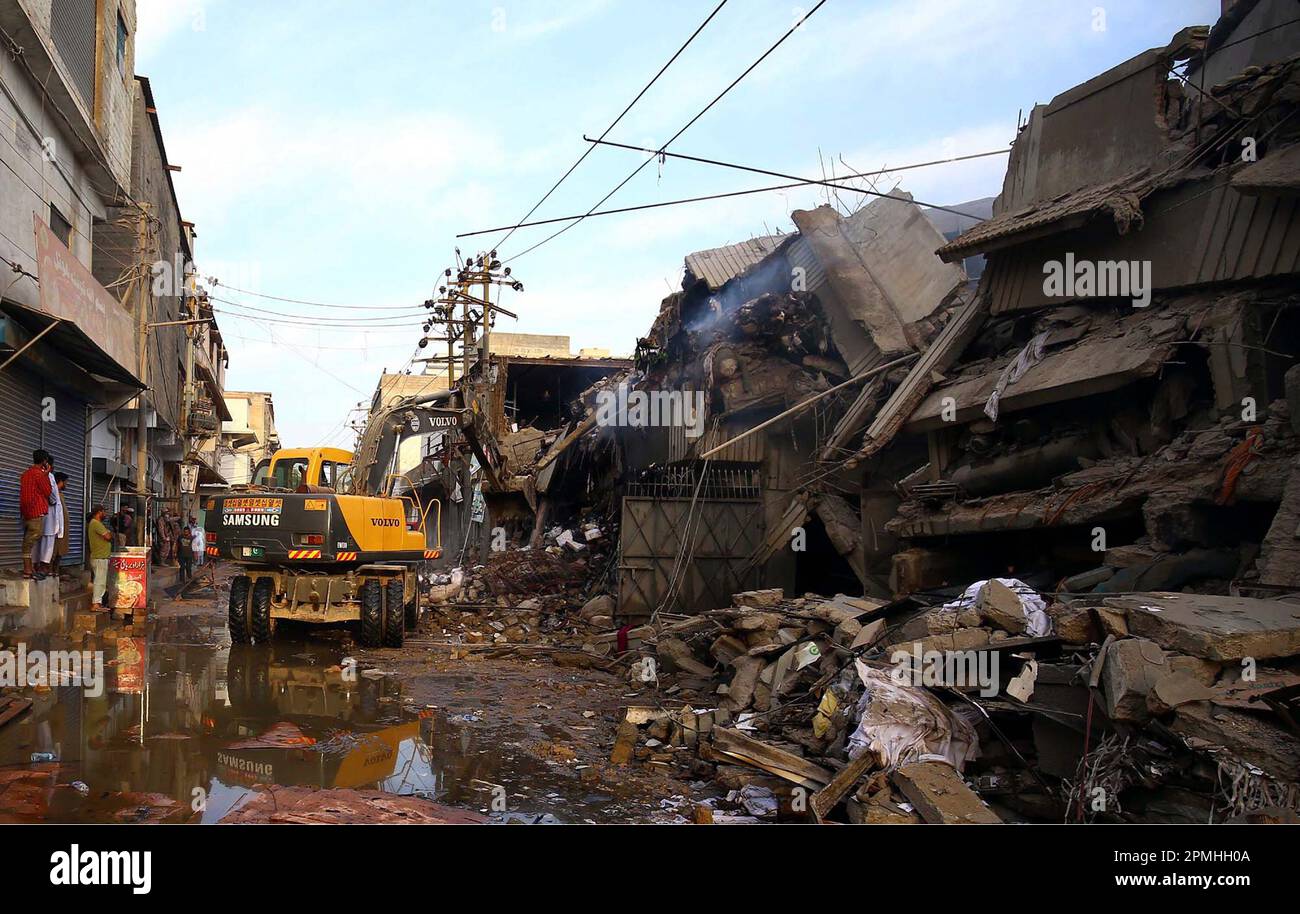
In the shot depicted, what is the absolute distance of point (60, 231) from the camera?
16.1m

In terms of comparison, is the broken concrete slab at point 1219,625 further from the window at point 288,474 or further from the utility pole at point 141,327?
the utility pole at point 141,327

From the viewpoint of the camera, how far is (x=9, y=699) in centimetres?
753

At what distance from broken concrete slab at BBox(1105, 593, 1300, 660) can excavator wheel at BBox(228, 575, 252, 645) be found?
36.4 ft

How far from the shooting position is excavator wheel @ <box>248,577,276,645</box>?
11.9 m

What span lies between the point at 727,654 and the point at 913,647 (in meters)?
3.22

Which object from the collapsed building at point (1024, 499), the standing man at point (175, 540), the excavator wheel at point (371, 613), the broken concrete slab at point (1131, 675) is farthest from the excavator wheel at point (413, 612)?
the standing man at point (175, 540)

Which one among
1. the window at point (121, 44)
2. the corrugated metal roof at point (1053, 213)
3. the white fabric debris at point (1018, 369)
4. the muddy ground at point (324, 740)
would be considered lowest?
the muddy ground at point (324, 740)

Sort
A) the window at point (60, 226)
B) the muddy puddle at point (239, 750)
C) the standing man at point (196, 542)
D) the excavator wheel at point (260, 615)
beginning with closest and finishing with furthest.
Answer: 1. the muddy puddle at point (239, 750)
2. the excavator wheel at point (260, 615)
3. the window at point (60, 226)
4. the standing man at point (196, 542)

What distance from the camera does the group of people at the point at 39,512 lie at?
1218 centimetres

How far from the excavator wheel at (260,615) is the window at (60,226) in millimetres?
8394

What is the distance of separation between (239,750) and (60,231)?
13.9 meters

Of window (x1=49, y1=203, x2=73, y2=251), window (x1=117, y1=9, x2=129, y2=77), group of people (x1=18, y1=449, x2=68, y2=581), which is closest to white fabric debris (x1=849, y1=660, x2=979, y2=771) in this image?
group of people (x1=18, y1=449, x2=68, y2=581)

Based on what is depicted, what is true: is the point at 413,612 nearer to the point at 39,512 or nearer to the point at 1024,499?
the point at 39,512

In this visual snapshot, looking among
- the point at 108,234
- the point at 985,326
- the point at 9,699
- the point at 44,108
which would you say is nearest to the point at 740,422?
the point at 985,326
